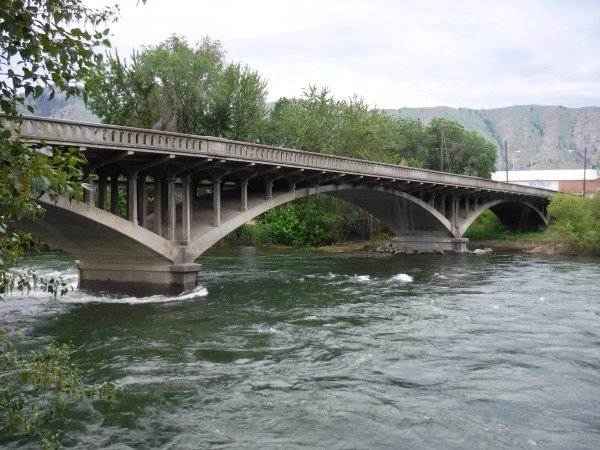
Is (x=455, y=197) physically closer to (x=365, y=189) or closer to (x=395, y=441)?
(x=365, y=189)

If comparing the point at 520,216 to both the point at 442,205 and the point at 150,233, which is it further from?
the point at 150,233

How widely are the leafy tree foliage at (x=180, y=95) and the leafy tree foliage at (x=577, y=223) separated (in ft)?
88.2

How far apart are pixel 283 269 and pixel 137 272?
44.4 ft

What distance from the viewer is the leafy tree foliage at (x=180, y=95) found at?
52.8m

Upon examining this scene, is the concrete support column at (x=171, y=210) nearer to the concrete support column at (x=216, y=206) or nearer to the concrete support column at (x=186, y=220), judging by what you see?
the concrete support column at (x=186, y=220)

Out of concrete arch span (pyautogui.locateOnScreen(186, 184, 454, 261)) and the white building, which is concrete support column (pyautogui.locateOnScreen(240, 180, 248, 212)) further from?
the white building

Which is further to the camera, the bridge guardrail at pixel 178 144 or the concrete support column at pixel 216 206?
the concrete support column at pixel 216 206

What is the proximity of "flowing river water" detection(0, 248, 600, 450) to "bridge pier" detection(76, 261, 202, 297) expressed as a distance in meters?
0.97

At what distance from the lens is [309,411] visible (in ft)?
36.9

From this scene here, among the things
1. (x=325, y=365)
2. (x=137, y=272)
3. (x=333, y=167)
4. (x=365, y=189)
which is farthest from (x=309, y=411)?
(x=365, y=189)

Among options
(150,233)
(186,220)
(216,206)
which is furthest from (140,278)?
(216,206)

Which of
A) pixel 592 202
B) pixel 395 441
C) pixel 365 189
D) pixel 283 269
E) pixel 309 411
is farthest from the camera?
pixel 592 202

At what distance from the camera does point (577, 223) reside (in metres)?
50.4

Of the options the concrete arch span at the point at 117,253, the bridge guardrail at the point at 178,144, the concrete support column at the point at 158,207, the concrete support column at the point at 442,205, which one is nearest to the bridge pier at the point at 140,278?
the concrete arch span at the point at 117,253
